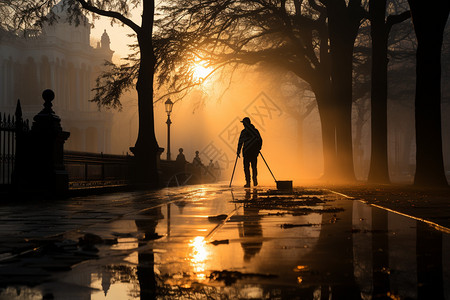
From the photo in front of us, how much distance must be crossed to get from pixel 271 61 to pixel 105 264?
81.1ft

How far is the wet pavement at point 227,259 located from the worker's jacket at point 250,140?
12278 millimetres

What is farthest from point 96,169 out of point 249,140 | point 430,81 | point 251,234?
point 251,234

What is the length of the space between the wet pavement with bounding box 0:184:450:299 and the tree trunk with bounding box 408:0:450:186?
947 cm

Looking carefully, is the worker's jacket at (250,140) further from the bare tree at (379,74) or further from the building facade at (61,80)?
the building facade at (61,80)

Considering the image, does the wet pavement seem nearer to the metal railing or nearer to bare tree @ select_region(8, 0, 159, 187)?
the metal railing

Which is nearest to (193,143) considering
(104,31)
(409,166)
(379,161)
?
(104,31)

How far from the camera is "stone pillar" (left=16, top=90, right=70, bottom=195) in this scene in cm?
1425

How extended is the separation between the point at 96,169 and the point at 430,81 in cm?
987

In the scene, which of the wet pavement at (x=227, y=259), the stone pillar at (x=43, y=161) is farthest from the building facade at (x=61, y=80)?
the wet pavement at (x=227, y=259)

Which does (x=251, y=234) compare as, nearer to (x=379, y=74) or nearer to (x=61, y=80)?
(x=379, y=74)

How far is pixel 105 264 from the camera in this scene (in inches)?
175

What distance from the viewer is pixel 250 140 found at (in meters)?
20.5

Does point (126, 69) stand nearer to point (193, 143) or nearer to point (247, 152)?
point (247, 152)

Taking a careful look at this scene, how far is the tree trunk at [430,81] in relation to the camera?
16734 mm
